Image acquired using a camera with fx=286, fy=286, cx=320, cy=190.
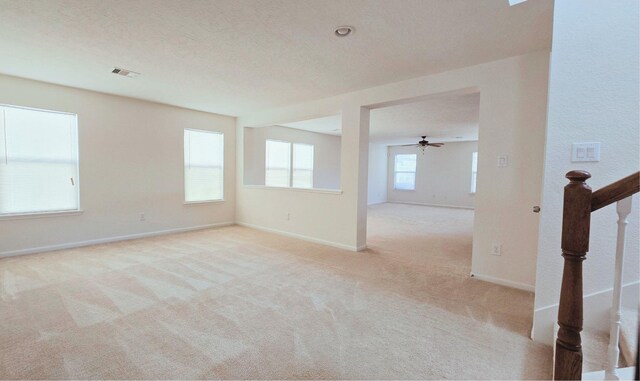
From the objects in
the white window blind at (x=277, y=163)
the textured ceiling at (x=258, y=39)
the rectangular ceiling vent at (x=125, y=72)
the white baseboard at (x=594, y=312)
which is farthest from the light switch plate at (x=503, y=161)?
the white window blind at (x=277, y=163)

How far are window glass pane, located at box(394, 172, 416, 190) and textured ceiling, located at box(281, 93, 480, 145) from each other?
307cm

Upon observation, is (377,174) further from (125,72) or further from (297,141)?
(125,72)

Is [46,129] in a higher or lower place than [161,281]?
higher

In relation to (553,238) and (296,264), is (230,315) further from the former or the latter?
(553,238)

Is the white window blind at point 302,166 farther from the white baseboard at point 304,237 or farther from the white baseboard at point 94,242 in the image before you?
the white baseboard at point 94,242

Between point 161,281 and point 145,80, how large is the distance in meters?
2.51

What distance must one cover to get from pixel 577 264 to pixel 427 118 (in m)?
5.10

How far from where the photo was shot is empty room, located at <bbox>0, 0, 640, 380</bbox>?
67.2 inches

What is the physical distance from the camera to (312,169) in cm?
855

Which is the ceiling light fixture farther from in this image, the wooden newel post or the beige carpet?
the beige carpet

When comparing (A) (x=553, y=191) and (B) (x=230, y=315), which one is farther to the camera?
(B) (x=230, y=315)

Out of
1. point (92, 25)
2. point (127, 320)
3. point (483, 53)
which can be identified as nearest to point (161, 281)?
point (127, 320)

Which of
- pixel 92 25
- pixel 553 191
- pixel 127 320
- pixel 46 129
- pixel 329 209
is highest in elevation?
pixel 92 25

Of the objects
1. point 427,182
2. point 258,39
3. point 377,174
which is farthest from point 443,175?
point 258,39
